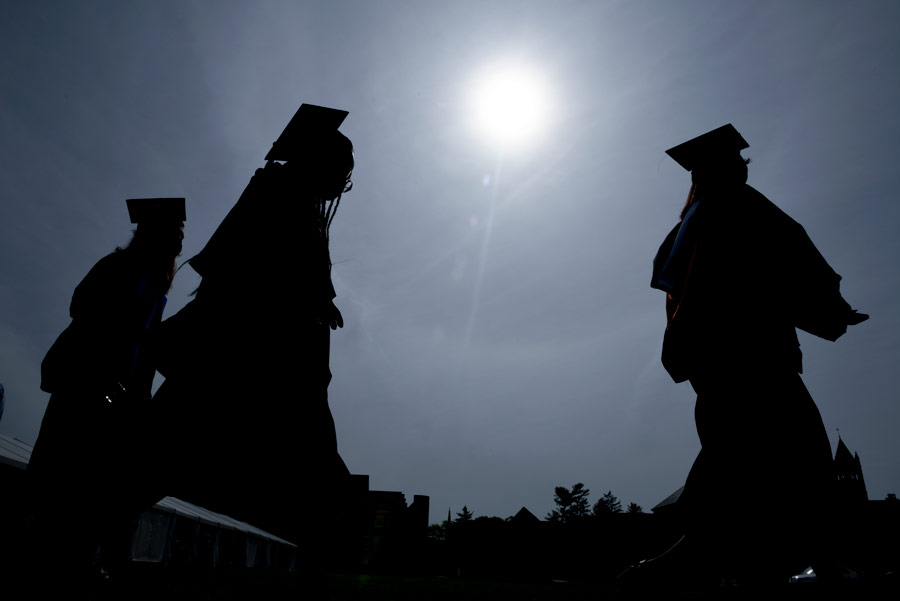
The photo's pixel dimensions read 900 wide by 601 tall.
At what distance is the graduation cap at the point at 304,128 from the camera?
86.2 inches

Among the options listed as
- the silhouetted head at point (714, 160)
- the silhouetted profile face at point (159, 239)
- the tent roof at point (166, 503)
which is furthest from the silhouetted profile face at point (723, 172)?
the tent roof at point (166, 503)

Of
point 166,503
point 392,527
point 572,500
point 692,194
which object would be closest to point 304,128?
point 692,194

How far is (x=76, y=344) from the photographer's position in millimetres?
2344

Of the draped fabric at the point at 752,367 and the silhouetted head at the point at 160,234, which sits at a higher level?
the silhouetted head at the point at 160,234

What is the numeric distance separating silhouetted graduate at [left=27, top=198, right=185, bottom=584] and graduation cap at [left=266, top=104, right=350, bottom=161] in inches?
43.4

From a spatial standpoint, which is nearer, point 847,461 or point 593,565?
point 593,565

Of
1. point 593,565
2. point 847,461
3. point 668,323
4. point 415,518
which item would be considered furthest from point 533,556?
point 668,323

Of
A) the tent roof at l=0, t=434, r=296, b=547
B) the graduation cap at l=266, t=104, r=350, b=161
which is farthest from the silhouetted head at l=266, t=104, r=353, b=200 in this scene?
the tent roof at l=0, t=434, r=296, b=547

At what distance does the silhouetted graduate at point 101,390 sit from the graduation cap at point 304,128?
110cm

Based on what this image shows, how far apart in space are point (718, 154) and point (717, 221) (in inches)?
20.7

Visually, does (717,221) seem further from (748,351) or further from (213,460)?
(213,460)

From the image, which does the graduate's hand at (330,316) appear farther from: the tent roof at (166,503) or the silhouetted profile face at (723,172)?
the tent roof at (166,503)

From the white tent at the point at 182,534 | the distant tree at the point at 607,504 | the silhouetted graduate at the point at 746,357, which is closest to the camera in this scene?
the silhouetted graduate at the point at 746,357

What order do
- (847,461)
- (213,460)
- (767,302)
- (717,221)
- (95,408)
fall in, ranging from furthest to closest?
(847,461) → (95,408) → (717,221) → (767,302) → (213,460)
